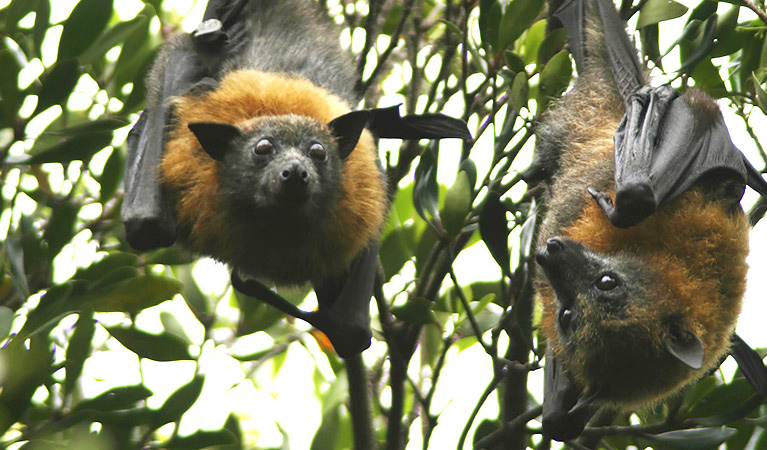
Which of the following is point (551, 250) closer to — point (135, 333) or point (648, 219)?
point (648, 219)

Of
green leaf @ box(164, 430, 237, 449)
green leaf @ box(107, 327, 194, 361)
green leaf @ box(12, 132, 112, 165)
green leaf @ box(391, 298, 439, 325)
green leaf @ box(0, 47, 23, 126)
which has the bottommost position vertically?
green leaf @ box(164, 430, 237, 449)

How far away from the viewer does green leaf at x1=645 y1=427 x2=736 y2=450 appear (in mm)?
3977

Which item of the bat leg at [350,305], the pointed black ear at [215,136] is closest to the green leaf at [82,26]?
the pointed black ear at [215,136]

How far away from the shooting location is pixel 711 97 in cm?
467

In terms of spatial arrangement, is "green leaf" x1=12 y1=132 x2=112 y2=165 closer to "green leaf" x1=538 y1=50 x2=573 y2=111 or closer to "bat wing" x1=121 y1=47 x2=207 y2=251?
"bat wing" x1=121 y1=47 x2=207 y2=251

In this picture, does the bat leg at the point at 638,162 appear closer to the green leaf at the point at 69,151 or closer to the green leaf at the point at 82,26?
the green leaf at the point at 69,151

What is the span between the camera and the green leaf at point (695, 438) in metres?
3.98

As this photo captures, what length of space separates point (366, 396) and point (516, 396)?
752mm

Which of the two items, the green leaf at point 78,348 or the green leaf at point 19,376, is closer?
the green leaf at point 19,376

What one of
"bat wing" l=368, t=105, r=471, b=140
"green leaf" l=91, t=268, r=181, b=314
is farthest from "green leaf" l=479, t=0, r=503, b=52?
"green leaf" l=91, t=268, r=181, b=314

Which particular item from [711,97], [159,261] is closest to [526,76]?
[711,97]

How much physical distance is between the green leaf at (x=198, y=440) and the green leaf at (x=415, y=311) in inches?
38.5

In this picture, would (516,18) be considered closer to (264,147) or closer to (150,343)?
(264,147)

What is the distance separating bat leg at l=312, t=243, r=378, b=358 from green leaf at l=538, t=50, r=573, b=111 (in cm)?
116
